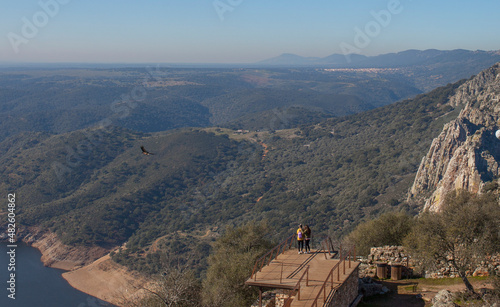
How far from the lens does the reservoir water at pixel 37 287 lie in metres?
50.7

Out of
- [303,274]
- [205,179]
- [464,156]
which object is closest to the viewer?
[303,274]

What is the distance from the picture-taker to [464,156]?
35.8 m

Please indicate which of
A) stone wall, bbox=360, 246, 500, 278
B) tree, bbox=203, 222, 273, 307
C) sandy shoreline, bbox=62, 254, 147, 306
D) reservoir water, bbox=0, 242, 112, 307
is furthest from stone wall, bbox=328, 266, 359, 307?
sandy shoreline, bbox=62, 254, 147, 306

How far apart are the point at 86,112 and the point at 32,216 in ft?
408

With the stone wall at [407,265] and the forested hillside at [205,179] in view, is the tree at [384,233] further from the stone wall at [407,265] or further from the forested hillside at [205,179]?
the forested hillside at [205,179]

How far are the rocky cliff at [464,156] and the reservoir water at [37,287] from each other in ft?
133

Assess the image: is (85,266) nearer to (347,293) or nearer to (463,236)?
(347,293)

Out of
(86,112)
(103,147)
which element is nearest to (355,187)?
(103,147)

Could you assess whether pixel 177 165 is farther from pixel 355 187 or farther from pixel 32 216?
pixel 355 187

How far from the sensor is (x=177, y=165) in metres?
97.5

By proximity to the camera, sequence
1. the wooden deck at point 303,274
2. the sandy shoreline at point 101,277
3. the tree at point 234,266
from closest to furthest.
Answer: the wooden deck at point 303,274 < the tree at point 234,266 < the sandy shoreline at point 101,277

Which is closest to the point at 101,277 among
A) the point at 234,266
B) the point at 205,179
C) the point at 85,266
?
the point at 85,266

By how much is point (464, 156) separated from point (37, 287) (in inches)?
2304

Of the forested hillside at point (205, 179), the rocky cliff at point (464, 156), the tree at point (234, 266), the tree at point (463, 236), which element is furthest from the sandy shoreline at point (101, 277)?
the tree at point (463, 236)
